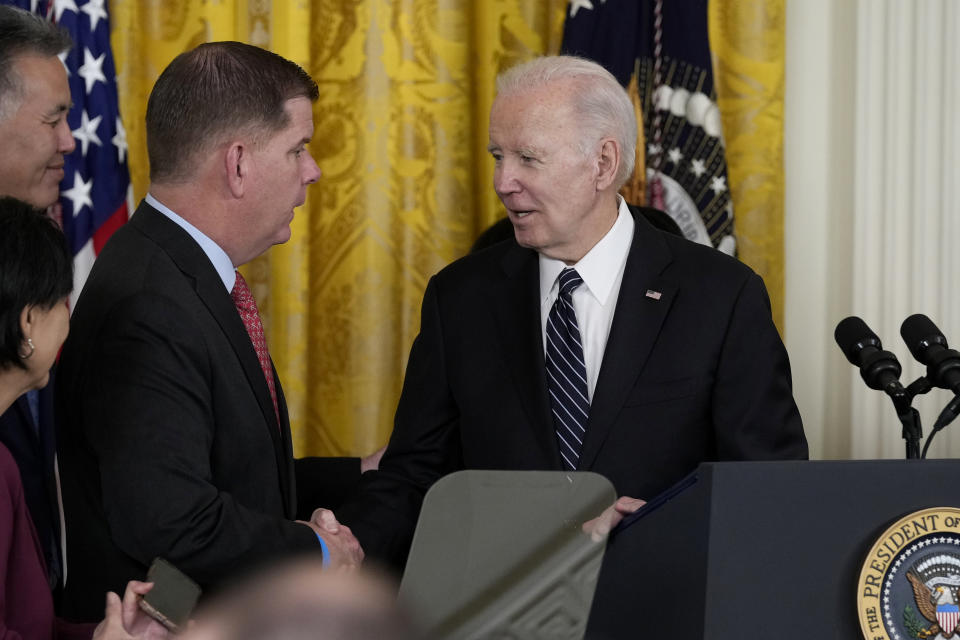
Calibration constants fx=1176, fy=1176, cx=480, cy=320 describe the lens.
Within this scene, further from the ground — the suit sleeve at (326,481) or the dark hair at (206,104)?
the dark hair at (206,104)

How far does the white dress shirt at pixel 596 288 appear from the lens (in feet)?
8.38

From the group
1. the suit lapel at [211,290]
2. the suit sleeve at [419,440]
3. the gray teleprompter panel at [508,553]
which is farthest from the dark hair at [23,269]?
the suit sleeve at [419,440]

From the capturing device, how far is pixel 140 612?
167 centimetres

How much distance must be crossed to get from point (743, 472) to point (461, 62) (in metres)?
2.85

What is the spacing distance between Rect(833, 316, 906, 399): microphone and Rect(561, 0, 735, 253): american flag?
68.9 inches

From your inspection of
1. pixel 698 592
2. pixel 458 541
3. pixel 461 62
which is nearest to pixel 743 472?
pixel 698 592

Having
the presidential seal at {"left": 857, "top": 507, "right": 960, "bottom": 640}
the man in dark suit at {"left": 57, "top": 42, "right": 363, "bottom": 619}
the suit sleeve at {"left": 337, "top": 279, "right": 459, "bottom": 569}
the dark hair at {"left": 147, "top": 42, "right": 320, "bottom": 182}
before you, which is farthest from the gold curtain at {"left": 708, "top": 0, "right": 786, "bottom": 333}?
the presidential seal at {"left": 857, "top": 507, "right": 960, "bottom": 640}

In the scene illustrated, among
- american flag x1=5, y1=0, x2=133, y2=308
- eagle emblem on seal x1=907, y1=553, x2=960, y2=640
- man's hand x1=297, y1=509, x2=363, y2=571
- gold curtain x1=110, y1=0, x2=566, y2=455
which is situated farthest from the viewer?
gold curtain x1=110, y1=0, x2=566, y2=455

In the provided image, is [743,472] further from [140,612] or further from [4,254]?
[4,254]

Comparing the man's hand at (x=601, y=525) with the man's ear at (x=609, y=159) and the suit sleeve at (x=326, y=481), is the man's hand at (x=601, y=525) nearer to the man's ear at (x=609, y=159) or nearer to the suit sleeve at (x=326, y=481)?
the man's ear at (x=609, y=159)

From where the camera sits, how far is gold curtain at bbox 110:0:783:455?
13.0 feet

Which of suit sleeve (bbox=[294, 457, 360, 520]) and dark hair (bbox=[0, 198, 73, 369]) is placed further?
suit sleeve (bbox=[294, 457, 360, 520])

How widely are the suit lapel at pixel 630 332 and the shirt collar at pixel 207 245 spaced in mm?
779

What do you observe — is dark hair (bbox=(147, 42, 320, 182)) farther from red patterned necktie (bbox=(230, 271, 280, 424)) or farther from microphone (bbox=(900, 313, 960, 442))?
microphone (bbox=(900, 313, 960, 442))
